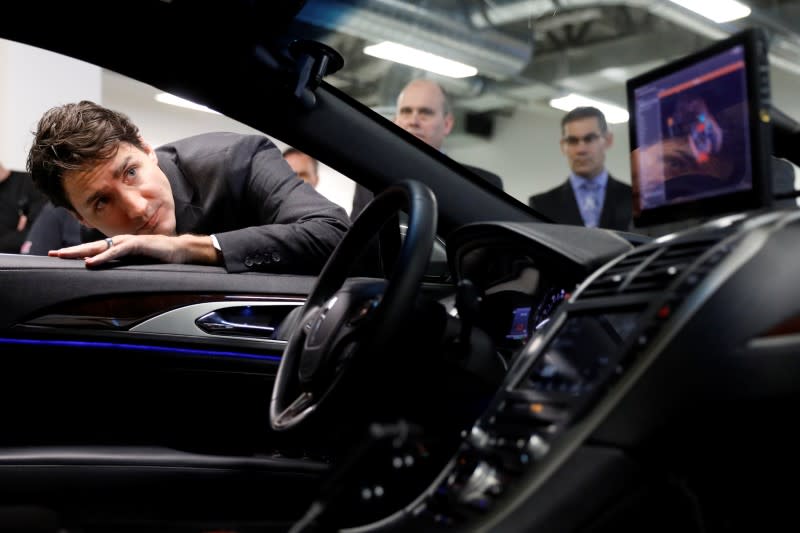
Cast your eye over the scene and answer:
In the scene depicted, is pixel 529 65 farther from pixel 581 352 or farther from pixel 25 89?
pixel 581 352

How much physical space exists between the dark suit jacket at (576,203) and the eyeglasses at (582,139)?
317mm

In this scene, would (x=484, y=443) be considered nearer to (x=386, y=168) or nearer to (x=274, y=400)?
(x=274, y=400)

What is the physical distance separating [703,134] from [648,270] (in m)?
0.20

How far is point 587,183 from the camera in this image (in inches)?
138

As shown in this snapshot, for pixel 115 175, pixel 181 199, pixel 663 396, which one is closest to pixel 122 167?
pixel 115 175

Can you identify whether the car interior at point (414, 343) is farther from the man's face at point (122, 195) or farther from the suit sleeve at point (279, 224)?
the man's face at point (122, 195)

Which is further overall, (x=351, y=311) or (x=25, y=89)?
(x=25, y=89)

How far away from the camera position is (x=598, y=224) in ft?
11.1

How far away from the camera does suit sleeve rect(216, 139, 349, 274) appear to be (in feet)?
6.26

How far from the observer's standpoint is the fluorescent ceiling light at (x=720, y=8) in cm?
577

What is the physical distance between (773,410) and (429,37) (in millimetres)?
7559

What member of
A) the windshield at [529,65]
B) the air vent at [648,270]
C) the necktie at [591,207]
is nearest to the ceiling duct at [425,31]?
the windshield at [529,65]

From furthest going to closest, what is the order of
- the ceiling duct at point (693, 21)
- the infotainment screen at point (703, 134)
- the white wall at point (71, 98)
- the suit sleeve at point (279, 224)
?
the ceiling duct at point (693, 21)
the white wall at point (71, 98)
the suit sleeve at point (279, 224)
the infotainment screen at point (703, 134)

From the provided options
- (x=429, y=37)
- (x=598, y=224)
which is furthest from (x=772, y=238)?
(x=429, y=37)
